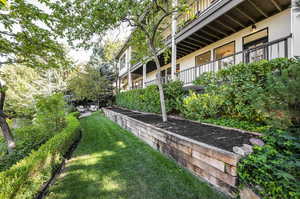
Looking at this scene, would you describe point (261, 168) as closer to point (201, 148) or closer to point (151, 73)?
point (201, 148)

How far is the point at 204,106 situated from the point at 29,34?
5.99 metres

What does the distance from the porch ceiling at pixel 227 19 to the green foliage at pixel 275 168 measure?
213 inches

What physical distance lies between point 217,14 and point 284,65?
11.7 feet

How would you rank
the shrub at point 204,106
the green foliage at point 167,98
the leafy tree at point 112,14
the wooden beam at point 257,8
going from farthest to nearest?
the green foliage at point 167,98 < the wooden beam at point 257,8 < the shrub at point 204,106 < the leafy tree at point 112,14

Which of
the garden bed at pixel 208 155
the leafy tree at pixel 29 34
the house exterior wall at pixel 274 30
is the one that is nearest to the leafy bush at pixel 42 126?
the leafy tree at pixel 29 34

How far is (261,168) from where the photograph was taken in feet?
5.16

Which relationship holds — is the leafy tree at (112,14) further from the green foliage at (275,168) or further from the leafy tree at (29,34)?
the green foliage at (275,168)

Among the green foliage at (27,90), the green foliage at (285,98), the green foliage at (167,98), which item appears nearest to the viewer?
the green foliage at (285,98)

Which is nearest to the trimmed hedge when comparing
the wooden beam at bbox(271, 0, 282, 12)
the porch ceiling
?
the porch ceiling

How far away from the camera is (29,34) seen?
382 cm

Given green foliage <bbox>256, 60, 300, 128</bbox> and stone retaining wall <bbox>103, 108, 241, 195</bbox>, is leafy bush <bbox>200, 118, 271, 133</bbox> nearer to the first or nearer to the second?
green foliage <bbox>256, 60, 300, 128</bbox>

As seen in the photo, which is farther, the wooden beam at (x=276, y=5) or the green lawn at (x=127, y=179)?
the wooden beam at (x=276, y=5)

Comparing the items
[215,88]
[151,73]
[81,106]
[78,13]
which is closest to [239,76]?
[215,88]

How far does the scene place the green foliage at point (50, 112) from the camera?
5.01 meters
